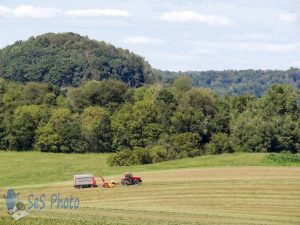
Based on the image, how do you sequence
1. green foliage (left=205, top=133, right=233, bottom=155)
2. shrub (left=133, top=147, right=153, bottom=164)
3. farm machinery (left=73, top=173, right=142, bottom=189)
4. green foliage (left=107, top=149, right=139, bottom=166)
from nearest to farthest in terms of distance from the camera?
farm machinery (left=73, top=173, right=142, bottom=189) < green foliage (left=107, top=149, right=139, bottom=166) < shrub (left=133, top=147, right=153, bottom=164) < green foliage (left=205, top=133, right=233, bottom=155)

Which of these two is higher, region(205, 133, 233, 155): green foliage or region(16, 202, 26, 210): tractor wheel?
region(16, 202, 26, 210): tractor wheel

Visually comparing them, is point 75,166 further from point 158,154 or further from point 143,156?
point 158,154

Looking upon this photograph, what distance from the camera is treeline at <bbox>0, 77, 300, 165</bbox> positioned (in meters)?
89.6

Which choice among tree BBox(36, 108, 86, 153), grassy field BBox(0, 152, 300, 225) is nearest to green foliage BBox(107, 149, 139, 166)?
grassy field BBox(0, 152, 300, 225)

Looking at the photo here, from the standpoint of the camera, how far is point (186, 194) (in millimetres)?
48344

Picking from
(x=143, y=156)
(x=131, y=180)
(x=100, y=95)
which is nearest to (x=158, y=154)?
(x=143, y=156)

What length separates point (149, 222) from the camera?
36.6 m

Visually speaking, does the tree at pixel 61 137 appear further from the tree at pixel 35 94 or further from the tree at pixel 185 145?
the tree at pixel 185 145

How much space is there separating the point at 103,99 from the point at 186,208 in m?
78.7

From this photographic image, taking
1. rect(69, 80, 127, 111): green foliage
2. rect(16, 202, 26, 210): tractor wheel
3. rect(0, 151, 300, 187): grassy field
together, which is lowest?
rect(0, 151, 300, 187): grassy field

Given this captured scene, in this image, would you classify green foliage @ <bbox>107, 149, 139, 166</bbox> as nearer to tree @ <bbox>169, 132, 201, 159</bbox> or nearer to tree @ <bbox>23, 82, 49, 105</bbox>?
tree @ <bbox>169, 132, 201, 159</bbox>

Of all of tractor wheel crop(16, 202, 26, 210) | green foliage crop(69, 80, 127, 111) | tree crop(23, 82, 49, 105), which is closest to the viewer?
tractor wheel crop(16, 202, 26, 210)

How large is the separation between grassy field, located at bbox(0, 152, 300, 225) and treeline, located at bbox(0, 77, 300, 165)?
16.2 meters

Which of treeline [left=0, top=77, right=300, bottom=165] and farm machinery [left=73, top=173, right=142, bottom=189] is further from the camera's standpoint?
treeline [left=0, top=77, right=300, bottom=165]
